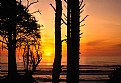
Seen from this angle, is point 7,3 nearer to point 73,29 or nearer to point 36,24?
point 36,24

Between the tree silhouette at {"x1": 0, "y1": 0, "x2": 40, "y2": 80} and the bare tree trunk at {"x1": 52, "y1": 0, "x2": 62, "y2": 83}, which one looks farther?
the tree silhouette at {"x1": 0, "y1": 0, "x2": 40, "y2": 80}

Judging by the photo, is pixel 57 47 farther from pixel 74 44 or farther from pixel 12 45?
pixel 12 45

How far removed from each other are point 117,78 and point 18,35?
44.6ft

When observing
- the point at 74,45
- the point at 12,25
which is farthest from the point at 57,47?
the point at 12,25

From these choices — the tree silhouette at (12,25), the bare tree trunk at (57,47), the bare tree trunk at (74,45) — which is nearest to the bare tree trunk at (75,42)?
the bare tree trunk at (74,45)

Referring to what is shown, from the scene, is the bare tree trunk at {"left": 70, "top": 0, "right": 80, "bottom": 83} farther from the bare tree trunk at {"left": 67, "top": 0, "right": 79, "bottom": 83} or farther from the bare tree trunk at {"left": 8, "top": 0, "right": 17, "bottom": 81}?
the bare tree trunk at {"left": 8, "top": 0, "right": 17, "bottom": 81}

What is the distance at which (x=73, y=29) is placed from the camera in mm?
12664

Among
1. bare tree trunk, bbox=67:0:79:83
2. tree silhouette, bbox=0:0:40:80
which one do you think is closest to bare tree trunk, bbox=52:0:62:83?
bare tree trunk, bbox=67:0:79:83

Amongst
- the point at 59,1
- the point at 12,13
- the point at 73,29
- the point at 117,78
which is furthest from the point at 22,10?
the point at 73,29

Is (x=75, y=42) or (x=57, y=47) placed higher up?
(x=75, y=42)

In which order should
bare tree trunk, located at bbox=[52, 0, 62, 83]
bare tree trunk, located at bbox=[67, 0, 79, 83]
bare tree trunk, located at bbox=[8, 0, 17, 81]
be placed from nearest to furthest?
1. bare tree trunk, located at bbox=[67, 0, 79, 83]
2. bare tree trunk, located at bbox=[52, 0, 62, 83]
3. bare tree trunk, located at bbox=[8, 0, 17, 81]

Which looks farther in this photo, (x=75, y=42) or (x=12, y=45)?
(x=12, y=45)

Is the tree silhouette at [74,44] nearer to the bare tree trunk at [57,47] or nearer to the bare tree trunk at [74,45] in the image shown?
the bare tree trunk at [74,45]

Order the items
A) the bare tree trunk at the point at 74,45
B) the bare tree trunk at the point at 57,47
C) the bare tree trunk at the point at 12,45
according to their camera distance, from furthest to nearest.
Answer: the bare tree trunk at the point at 12,45, the bare tree trunk at the point at 57,47, the bare tree trunk at the point at 74,45
